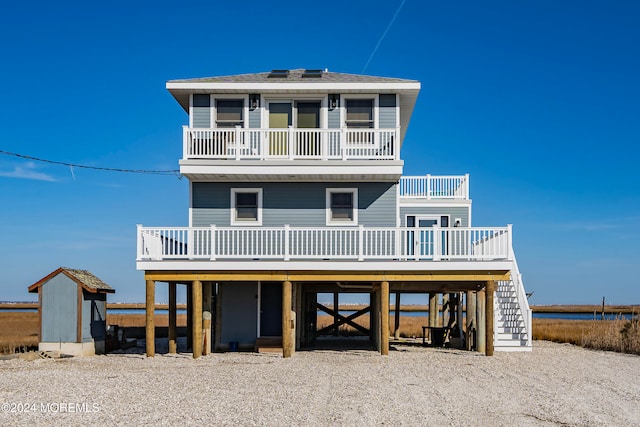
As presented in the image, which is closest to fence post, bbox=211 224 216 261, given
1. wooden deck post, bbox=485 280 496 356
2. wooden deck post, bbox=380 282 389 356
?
wooden deck post, bbox=380 282 389 356

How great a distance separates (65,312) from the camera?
22.7 meters

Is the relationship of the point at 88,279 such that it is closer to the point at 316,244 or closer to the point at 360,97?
the point at 316,244

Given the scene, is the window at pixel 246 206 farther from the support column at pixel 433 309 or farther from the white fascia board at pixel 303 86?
the support column at pixel 433 309

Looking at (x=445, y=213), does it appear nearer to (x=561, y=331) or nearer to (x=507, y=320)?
(x=507, y=320)

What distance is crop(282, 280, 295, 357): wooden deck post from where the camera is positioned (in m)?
21.1

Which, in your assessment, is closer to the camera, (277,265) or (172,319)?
(277,265)

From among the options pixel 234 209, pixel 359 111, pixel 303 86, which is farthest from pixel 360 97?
pixel 234 209

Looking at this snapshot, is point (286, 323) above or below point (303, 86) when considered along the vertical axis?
below

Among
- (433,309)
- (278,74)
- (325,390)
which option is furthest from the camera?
(433,309)

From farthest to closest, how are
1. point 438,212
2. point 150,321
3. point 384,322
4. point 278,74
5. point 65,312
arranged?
point 438,212 < point 278,74 < point 65,312 < point 384,322 < point 150,321

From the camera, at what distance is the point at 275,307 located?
78.5ft

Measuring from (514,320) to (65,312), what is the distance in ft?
47.1

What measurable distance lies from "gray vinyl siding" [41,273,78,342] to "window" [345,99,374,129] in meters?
10.3

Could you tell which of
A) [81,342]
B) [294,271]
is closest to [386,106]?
[294,271]
